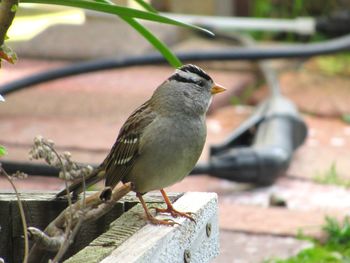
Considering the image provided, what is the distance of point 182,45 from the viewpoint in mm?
7676

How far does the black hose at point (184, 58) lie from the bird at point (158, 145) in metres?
2.52

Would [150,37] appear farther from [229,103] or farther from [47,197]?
[229,103]

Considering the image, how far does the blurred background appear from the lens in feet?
15.5

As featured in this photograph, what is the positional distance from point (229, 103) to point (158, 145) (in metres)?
3.45

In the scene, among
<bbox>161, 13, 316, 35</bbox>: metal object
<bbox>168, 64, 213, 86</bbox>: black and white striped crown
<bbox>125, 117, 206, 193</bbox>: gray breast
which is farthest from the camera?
<bbox>161, 13, 316, 35</bbox>: metal object

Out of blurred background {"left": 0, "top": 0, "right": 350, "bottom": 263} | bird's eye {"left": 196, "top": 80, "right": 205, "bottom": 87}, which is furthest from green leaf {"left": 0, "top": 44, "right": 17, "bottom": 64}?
blurred background {"left": 0, "top": 0, "right": 350, "bottom": 263}

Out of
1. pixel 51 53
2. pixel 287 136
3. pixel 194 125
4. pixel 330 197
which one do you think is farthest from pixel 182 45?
pixel 194 125

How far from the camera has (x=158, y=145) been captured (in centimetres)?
325

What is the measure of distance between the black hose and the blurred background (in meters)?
0.08

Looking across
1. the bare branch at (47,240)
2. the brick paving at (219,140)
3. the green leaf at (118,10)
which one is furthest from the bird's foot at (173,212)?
the brick paving at (219,140)

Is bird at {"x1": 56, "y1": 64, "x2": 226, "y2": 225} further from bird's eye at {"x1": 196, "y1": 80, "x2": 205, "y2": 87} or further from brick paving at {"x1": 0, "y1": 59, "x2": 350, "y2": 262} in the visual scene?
brick paving at {"x1": 0, "y1": 59, "x2": 350, "y2": 262}

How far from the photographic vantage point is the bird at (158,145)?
126 inches

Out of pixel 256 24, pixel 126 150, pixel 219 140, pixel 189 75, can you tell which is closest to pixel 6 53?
pixel 126 150

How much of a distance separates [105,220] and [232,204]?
217 cm
